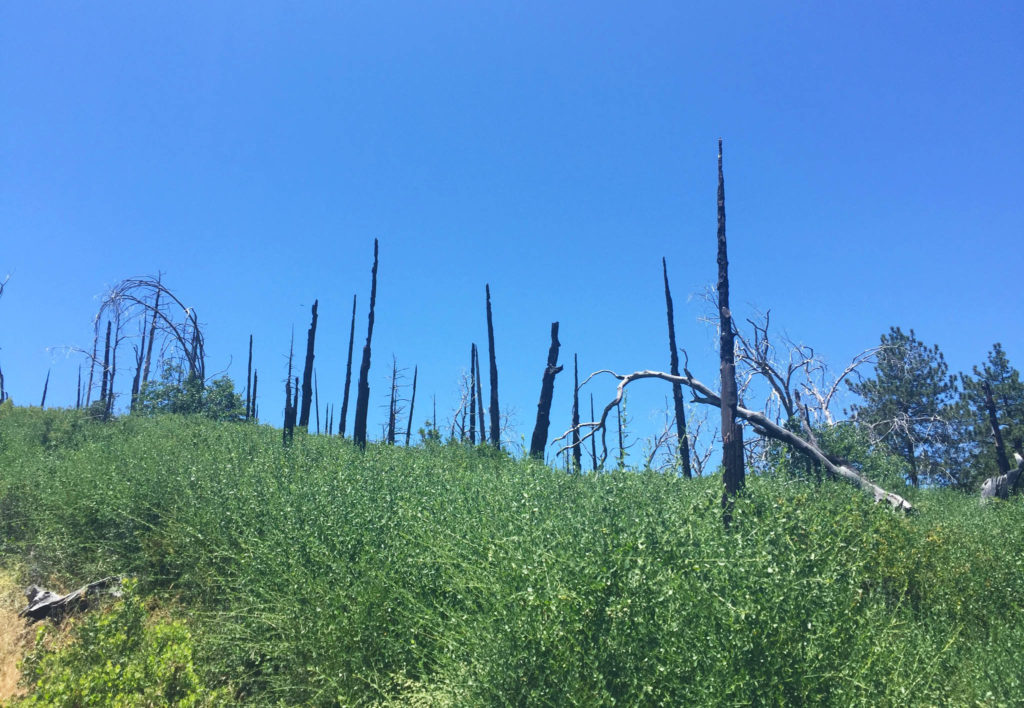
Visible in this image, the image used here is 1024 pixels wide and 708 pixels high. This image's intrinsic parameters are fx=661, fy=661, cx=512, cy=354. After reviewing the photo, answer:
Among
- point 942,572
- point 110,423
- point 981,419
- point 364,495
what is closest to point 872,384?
point 981,419

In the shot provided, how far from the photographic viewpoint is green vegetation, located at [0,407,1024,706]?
538 centimetres

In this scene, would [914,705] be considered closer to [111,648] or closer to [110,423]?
[111,648]

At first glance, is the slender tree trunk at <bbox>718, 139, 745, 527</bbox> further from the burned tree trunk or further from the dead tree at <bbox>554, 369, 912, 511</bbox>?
the burned tree trunk

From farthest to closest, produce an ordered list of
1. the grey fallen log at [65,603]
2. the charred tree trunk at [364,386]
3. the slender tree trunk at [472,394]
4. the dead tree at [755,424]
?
the slender tree trunk at [472,394]
the charred tree trunk at [364,386]
the dead tree at [755,424]
the grey fallen log at [65,603]

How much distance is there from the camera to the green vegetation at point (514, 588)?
5375mm

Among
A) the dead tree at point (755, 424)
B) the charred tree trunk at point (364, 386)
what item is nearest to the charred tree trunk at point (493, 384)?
the charred tree trunk at point (364, 386)

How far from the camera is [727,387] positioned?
520 inches

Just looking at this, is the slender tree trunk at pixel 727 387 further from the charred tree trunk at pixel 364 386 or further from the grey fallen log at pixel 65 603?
the charred tree trunk at pixel 364 386

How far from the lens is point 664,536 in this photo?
20.6ft

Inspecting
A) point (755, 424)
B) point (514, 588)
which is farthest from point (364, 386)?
point (514, 588)

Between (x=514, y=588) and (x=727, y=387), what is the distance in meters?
8.44

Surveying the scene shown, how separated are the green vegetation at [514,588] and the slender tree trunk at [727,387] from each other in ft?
1.93

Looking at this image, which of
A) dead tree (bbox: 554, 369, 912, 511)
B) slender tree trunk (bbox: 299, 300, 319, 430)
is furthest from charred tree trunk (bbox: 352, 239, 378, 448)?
dead tree (bbox: 554, 369, 912, 511)

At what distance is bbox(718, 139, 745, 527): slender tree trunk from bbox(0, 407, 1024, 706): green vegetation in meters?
0.59
